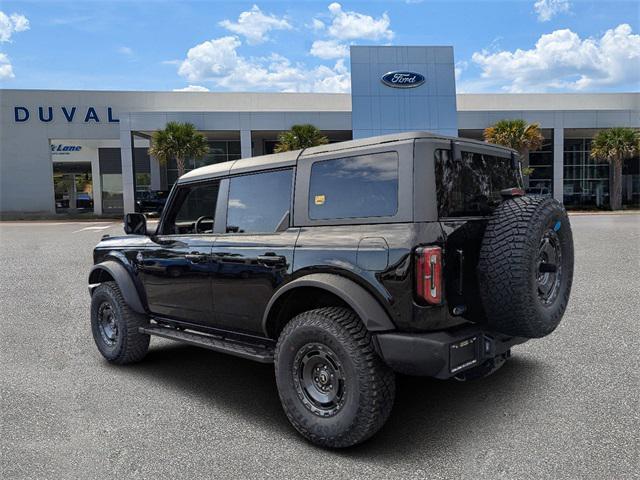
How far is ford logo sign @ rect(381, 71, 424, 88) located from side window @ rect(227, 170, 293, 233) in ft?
105

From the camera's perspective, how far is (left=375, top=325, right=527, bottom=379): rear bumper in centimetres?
294

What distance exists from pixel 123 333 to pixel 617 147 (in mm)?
36462

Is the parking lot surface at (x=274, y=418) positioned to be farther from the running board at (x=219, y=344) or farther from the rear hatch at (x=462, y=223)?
the rear hatch at (x=462, y=223)

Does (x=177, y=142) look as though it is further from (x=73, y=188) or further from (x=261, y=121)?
(x=73, y=188)

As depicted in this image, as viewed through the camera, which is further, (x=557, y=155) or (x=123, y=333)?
(x=557, y=155)

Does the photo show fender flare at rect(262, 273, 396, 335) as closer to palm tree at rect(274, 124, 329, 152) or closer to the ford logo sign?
palm tree at rect(274, 124, 329, 152)

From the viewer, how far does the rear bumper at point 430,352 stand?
9.64ft

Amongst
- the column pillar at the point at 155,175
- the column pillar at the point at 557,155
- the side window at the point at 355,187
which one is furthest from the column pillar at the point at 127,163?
the side window at the point at 355,187

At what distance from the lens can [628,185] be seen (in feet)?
140

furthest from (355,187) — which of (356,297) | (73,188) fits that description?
(73,188)

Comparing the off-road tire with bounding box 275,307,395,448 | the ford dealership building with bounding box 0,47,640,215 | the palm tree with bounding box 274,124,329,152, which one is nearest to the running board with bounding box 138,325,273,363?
the off-road tire with bounding box 275,307,395,448

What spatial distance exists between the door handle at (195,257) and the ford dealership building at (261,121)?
29.2 meters

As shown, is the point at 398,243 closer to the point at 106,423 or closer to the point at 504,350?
the point at 504,350

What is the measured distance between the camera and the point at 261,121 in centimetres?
3272
